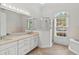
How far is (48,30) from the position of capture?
5.57m

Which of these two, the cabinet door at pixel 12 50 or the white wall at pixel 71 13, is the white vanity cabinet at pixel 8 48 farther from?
the white wall at pixel 71 13

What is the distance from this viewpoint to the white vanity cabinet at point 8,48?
245cm

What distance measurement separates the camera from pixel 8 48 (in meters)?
2.68

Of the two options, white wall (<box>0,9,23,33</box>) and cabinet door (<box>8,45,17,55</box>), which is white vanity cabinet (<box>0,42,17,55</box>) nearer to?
cabinet door (<box>8,45,17,55</box>)

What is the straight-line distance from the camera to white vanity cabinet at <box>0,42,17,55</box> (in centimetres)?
245

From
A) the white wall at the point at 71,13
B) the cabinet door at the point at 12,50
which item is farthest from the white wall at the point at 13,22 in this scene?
the white wall at the point at 71,13

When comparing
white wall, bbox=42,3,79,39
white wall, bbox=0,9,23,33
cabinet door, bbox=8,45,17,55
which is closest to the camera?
cabinet door, bbox=8,45,17,55

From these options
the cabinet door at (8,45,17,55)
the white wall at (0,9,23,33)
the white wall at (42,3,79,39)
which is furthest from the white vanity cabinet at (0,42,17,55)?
the white wall at (42,3,79,39)

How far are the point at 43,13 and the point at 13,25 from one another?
1.85 metres

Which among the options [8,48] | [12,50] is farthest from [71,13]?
[8,48]

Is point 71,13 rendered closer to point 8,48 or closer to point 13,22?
point 13,22

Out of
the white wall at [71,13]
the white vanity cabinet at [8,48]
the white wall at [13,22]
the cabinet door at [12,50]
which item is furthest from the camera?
the white wall at [71,13]

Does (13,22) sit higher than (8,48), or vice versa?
(13,22)
